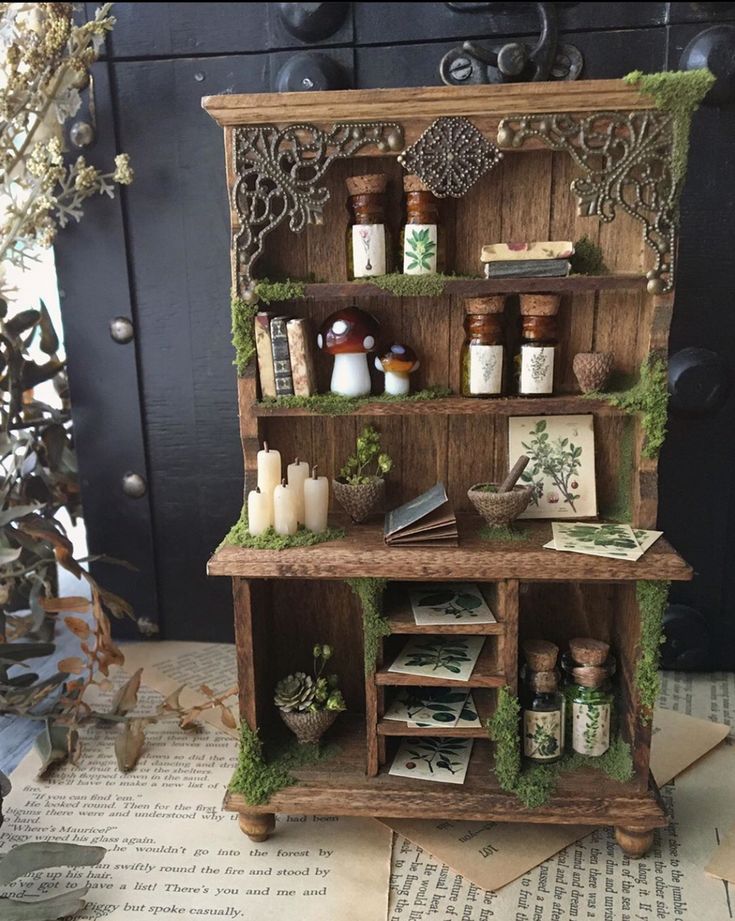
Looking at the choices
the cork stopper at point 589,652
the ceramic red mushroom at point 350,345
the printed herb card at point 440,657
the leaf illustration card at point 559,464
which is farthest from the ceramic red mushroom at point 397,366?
the cork stopper at point 589,652

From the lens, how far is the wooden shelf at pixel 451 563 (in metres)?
1.46

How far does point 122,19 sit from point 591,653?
1863 mm

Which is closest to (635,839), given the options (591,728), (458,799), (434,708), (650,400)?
(591,728)

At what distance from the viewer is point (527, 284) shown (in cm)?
150

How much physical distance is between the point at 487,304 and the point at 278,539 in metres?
0.61

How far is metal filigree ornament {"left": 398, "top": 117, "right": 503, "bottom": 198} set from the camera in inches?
57.1

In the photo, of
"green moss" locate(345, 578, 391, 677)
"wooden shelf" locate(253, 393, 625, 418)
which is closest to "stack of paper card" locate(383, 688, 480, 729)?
"green moss" locate(345, 578, 391, 677)

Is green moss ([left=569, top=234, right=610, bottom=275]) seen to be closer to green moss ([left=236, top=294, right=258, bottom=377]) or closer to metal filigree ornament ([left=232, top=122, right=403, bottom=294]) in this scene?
metal filigree ornament ([left=232, top=122, right=403, bottom=294])

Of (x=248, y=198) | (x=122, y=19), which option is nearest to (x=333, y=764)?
(x=248, y=198)

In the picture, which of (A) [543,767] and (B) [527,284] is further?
(A) [543,767]

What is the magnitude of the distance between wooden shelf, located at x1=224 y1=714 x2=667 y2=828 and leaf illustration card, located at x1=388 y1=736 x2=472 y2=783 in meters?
Answer: 0.01

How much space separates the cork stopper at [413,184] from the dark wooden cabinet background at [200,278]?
0.52 meters

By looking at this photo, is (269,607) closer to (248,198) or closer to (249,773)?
(249,773)

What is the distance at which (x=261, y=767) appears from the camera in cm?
161
